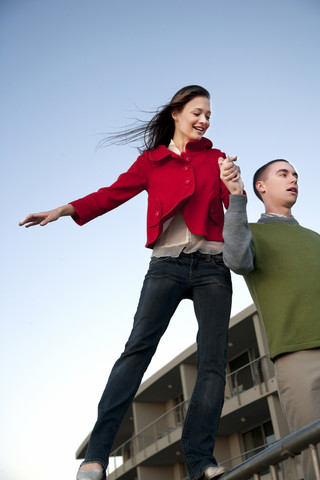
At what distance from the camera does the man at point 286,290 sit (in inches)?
106

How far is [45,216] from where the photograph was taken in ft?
10.5

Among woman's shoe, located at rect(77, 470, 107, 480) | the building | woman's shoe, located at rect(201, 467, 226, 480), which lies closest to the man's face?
woman's shoe, located at rect(201, 467, 226, 480)

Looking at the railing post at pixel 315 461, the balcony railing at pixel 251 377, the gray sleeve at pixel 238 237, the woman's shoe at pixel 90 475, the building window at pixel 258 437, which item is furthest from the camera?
the building window at pixel 258 437

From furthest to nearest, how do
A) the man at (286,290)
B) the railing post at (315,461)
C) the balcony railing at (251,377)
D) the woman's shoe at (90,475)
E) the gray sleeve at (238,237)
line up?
the balcony railing at (251,377)
the gray sleeve at (238,237)
the man at (286,290)
the woman's shoe at (90,475)
the railing post at (315,461)

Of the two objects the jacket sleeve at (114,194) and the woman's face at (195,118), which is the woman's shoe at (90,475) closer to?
the jacket sleeve at (114,194)

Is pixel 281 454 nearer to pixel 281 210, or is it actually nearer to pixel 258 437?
pixel 281 210

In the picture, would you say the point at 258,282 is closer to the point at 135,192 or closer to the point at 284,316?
A: the point at 284,316

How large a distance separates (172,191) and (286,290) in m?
0.82

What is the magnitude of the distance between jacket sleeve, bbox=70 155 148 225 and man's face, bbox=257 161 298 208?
679mm

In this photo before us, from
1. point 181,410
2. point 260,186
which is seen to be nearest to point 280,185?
point 260,186

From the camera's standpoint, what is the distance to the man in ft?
8.84

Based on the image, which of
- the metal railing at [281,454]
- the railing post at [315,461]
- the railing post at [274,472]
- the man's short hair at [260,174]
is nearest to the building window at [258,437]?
the man's short hair at [260,174]

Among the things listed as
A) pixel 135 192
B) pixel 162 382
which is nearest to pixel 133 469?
pixel 162 382

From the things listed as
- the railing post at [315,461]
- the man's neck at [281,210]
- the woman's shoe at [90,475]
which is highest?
the man's neck at [281,210]
